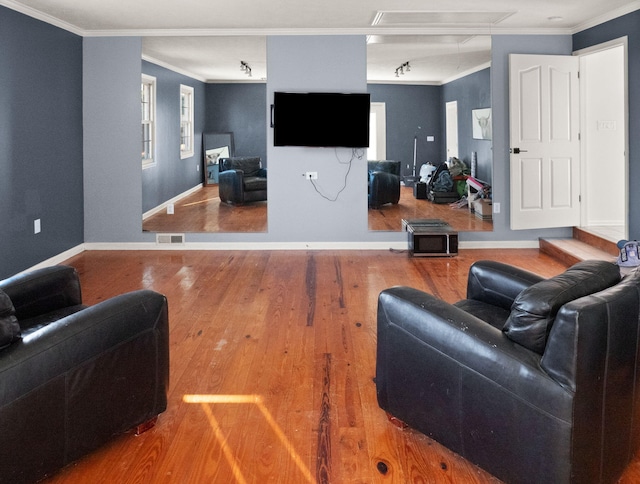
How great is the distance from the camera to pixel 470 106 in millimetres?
7059

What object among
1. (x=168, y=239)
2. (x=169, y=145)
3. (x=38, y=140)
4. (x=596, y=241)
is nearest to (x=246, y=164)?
(x=169, y=145)

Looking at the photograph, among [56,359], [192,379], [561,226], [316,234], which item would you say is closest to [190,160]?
[316,234]

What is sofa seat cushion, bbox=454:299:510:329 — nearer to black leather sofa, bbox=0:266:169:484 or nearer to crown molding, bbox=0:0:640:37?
black leather sofa, bbox=0:266:169:484

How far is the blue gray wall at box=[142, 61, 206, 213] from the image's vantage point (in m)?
8.15

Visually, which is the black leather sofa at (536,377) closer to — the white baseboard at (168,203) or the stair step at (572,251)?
the stair step at (572,251)

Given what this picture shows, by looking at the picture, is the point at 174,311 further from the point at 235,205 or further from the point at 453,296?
the point at 235,205

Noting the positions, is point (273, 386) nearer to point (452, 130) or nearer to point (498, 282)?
point (498, 282)

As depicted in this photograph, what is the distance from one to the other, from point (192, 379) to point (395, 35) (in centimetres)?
483

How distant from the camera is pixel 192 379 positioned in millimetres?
3084

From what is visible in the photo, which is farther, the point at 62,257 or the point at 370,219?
the point at 370,219

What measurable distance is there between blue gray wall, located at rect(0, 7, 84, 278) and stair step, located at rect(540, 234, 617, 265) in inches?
204

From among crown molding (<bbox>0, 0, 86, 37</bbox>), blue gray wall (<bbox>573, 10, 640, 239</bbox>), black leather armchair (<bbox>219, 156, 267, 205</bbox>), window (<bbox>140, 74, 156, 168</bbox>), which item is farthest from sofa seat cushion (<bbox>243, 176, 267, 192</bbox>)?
blue gray wall (<bbox>573, 10, 640, 239</bbox>)

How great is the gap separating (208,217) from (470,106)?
3.66m

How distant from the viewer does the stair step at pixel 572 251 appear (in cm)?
584
